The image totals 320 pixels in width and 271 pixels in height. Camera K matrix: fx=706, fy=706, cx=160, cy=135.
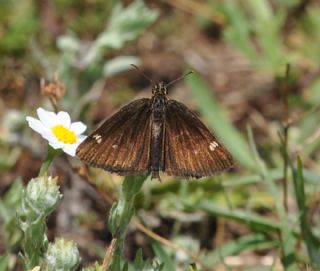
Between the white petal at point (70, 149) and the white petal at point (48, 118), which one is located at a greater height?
the white petal at point (48, 118)

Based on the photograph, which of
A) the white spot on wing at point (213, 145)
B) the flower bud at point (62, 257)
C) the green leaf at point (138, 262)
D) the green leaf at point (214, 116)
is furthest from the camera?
the green leaf at point (214, 116)

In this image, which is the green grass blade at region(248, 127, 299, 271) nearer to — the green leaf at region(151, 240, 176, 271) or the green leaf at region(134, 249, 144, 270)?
the green leaf at region(151, 240, 176, 271)

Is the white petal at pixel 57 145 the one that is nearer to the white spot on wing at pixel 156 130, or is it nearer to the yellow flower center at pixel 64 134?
the yellow flower center at pixel 64 134

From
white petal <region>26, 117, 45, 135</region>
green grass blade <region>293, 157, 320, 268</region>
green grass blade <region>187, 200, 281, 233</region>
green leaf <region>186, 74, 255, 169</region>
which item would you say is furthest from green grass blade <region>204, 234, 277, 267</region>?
white petal <region>26, 117, 45, 135</region>

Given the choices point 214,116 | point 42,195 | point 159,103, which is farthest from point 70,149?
point 214,116

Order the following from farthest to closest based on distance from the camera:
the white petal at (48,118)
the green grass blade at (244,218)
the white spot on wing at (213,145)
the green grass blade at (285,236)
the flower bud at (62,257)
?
the green grass blade at (244,218), the green grass blade at (285,236), the white petal at (48,118), the white spot on wing at (213,145), the flower bud at (62,257)

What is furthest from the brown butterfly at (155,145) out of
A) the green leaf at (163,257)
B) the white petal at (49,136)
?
the green leaf at (163,257)

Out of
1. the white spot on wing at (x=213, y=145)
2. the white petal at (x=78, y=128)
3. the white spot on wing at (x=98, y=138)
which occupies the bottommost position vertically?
the white spot on wing at (x=213, y=145)
